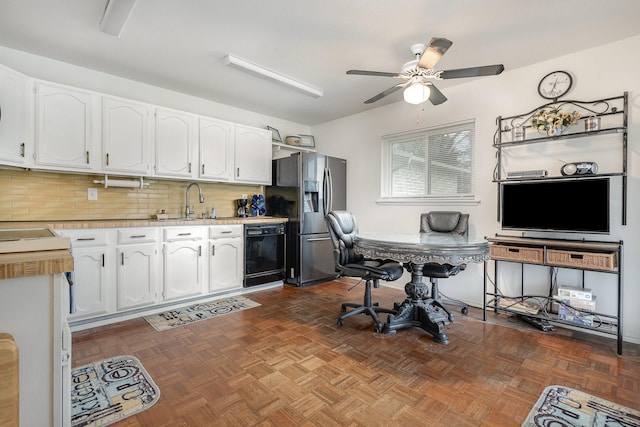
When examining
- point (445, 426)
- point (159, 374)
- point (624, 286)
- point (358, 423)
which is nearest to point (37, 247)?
point (159, 374)

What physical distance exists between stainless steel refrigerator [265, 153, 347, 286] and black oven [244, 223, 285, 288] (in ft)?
0.51

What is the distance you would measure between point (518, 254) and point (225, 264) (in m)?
3.12

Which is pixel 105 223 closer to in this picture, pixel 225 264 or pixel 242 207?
pixel 225 264

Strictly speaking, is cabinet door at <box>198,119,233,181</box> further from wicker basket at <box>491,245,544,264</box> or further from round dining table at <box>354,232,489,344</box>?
wicker basket at <box>491,245,544,264</box>

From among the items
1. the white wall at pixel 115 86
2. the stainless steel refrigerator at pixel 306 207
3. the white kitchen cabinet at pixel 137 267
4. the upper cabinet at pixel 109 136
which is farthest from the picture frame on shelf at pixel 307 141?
the white kitchen cabinet at pixel 137 267

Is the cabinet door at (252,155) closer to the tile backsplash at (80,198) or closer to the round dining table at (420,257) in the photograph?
the tile backsplash at (80,198)

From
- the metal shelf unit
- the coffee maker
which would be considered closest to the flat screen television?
the metal shelf unit

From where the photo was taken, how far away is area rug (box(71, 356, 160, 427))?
1617 mm

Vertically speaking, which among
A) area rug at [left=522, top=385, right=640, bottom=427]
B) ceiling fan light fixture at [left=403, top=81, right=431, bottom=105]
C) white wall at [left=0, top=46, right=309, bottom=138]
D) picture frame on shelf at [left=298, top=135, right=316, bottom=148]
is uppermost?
white wall at [left=0, top=46, right=309, bottom=138]

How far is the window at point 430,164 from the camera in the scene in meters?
3.68

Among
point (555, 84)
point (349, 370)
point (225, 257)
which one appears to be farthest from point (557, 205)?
point (225, 257)

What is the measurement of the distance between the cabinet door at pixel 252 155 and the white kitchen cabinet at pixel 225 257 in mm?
846

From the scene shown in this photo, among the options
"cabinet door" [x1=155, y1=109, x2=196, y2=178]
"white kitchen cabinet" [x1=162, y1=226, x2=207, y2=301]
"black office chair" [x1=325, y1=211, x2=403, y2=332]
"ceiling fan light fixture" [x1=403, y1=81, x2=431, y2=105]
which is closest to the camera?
"ceiling fan light fixture" [x1=403, y1=81, x2=431, y2=105]

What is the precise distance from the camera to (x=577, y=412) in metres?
1.65
